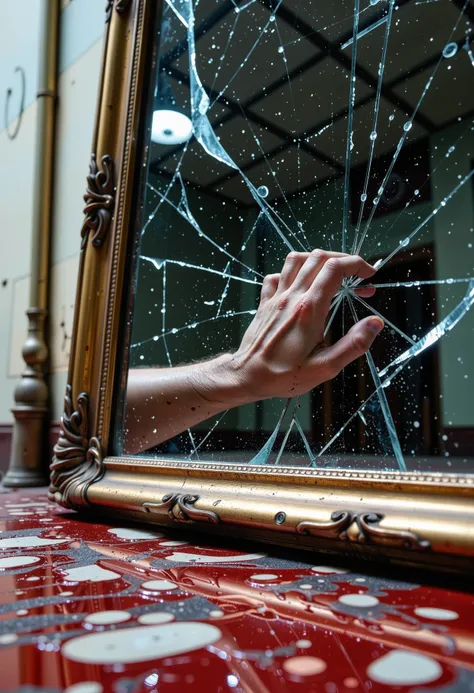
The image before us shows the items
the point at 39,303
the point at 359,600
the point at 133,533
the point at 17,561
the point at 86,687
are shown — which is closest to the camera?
the point at 86,687

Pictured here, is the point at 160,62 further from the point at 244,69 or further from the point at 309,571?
the point at 309,571

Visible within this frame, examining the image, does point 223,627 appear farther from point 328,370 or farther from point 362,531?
point 328,370

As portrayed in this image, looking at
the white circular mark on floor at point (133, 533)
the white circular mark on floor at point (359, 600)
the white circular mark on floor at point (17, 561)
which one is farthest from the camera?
the white circular mark on floor at point (133, 533)

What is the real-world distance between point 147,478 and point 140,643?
12.5 inches

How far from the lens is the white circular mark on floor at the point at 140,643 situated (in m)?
0.27

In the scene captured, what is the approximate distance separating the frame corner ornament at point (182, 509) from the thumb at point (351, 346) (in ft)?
0.56

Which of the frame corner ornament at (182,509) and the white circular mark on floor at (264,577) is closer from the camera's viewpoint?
the white circular mark on floor at (264,577)

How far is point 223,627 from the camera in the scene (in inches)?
12.2

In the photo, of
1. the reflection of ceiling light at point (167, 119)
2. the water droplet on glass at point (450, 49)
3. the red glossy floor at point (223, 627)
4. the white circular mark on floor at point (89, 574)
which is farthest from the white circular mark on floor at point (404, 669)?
the reflection of ceiling light at point (167, 119)

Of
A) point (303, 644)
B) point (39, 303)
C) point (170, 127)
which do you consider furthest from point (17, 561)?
point (39, 303)

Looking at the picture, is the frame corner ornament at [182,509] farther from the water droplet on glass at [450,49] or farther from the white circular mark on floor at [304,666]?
the water droplet on glass at [450,49]

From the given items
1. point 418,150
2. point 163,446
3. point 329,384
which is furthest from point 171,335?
point 418,150

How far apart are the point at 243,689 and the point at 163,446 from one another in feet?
1.29

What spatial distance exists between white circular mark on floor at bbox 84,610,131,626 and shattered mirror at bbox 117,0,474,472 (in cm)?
21
